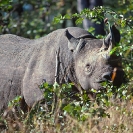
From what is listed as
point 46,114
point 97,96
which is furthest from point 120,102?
point 46,114

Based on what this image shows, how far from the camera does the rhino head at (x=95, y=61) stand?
7949 millimetres

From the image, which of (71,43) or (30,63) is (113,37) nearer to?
(71,43)

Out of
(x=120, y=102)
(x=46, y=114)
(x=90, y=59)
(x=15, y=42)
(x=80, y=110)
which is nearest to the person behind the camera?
(x=80, y=110)

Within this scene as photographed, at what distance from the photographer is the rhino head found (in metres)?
7.95

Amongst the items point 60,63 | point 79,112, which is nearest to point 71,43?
point 60,63

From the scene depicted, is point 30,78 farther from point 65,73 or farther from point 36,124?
point 36,124

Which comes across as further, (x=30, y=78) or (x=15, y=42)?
(x=15, y=42)

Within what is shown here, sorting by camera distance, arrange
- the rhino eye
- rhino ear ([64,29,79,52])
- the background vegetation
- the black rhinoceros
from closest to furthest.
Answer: the background vegetation, the black rhinoceros, the rhino eye, rhino ear ([64,29,79,52])

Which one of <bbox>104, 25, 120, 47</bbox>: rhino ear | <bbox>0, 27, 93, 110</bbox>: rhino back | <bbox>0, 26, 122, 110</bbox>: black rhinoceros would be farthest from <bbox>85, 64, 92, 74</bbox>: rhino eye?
<bbox>104, 25, 120, 47</bbox>: rhino ear

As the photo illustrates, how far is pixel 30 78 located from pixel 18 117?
2.41 ft

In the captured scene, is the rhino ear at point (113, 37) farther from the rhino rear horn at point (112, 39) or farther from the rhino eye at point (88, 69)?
the rhino eye at point (88, 69)

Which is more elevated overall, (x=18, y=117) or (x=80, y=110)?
(x=80, y=110)

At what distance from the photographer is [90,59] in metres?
8.31

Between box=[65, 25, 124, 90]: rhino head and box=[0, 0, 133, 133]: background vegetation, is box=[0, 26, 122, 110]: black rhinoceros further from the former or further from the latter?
box=[0, 0, 133, 133]: background vegetation
